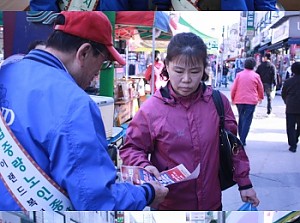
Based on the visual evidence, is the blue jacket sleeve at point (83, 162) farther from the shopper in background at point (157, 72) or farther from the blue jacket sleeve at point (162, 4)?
the blue jacket sleeve at point (162, 4)

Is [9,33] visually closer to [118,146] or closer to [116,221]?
[118,146]

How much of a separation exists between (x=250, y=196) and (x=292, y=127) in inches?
10.3

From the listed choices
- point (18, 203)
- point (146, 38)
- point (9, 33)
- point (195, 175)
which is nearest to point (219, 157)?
point (195, 175)

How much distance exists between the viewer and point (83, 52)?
3.16 feet

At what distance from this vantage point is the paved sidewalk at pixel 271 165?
113cm

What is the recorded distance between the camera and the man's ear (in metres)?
0.96

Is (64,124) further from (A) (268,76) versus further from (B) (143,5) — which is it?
(A) (268,76)

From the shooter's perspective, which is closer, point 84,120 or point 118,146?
point 84,120

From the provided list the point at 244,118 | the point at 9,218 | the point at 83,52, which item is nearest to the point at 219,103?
the point at 244,118

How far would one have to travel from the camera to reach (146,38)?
112cm

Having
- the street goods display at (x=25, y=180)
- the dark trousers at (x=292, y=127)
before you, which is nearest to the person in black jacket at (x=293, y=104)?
the dark trousers at (x=292, y=127)

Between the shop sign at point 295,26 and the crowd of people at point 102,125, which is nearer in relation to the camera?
the crowd of people at point 102,125

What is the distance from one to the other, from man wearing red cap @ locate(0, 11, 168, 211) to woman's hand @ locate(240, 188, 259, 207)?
330 millimetres

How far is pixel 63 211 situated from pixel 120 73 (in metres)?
0.46
